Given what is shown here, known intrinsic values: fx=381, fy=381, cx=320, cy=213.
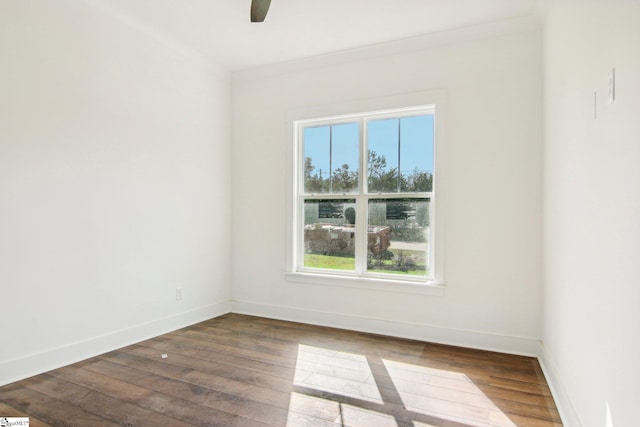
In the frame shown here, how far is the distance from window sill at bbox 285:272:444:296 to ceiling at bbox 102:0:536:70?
2.33 m

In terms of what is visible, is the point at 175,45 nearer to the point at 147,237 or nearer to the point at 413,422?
the point at 147,237

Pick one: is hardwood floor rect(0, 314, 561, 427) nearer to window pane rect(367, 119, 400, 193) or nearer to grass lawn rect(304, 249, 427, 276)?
grass lawn rect(304, 249, 427, 276)

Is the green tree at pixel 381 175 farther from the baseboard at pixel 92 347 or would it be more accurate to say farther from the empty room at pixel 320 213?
the baseboard at pixel 92 347

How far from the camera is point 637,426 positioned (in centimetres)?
117

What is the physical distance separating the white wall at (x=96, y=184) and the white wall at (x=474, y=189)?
127cm

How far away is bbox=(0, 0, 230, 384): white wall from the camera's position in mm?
2623

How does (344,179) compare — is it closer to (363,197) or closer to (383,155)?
(363,197)

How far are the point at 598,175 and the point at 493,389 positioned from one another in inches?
63.8

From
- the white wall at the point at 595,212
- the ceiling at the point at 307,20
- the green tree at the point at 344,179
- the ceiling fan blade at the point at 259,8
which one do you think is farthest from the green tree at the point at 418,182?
the ceiling fan blade at the point at 259,8

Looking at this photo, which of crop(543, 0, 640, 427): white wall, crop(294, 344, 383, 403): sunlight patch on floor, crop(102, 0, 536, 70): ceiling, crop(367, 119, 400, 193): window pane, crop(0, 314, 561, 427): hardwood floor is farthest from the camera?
crop(367, 119, 400, 193): window pane

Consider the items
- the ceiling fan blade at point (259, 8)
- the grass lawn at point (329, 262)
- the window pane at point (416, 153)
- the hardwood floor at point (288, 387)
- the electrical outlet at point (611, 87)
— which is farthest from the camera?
the grass lawn at point (329, 262)

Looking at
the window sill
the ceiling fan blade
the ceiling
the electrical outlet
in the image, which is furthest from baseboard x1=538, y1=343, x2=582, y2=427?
the ceiling fan blade

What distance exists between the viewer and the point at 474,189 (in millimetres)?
3404

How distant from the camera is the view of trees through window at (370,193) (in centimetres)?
374
